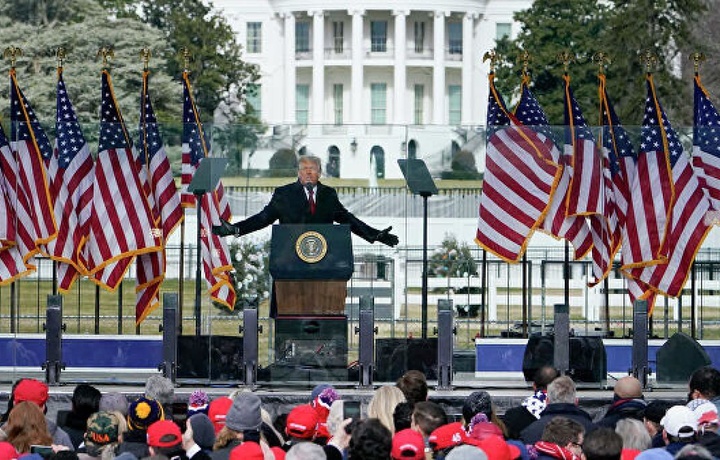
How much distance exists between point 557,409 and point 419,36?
10065 cm

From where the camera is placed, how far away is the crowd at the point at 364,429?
46.3 feet

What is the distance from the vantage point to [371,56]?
114 m

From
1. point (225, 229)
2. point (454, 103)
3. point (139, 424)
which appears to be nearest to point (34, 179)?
point (225, 229)

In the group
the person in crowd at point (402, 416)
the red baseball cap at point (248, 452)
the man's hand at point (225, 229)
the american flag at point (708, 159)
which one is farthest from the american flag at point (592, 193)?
the red baseball cap at point (248, 452)

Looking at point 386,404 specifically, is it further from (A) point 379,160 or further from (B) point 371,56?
(B) point 371,56

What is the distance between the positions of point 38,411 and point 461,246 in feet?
35.5

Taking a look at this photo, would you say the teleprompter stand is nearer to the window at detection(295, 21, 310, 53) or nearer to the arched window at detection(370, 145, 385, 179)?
the arched window at detection(370, 145, 385, 179)

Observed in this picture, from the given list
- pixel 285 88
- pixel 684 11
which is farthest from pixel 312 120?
pixel 684 11

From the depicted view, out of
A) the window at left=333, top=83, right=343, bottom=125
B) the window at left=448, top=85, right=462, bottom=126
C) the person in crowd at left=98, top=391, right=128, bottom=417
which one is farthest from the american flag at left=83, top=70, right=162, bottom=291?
the window at left=333, top=83, right=343, bottom=125

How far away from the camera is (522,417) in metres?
17.4

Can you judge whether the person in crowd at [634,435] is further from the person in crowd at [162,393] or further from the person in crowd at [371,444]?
the person in crowd at [162,393]

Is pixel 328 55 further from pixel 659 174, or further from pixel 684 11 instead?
pixel 659 174

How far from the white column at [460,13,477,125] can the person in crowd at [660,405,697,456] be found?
9553cm

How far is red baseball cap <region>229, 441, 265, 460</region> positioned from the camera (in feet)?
47.2
